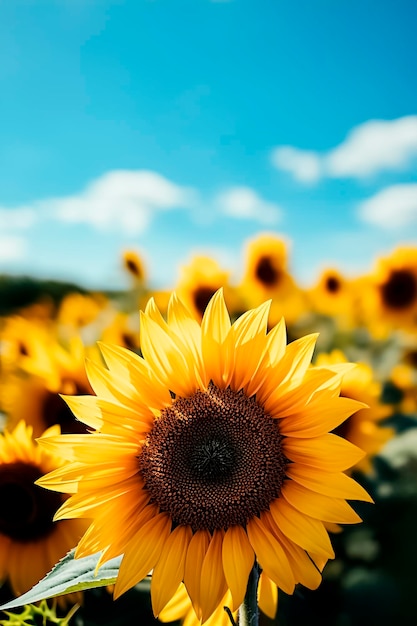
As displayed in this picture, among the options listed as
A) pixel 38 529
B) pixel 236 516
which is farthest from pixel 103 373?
pixel 38 529

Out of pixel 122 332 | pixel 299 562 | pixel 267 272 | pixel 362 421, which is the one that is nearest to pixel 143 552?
pixel 299 562

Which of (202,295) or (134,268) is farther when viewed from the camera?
(134,268)

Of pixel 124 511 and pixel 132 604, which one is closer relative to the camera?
pixel 124 511

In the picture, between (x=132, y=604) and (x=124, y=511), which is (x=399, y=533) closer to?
(x=132, y=604)

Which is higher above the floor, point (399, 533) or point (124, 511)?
point (124, 511)

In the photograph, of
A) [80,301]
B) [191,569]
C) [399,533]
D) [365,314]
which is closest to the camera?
[191,569]

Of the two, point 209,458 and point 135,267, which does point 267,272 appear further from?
point 209,458
